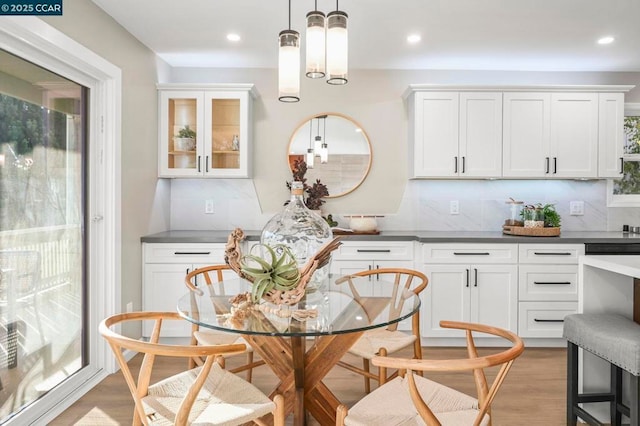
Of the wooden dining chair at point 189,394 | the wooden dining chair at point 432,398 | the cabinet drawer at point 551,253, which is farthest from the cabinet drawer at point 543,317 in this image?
the wooden dining chair at point 189,394

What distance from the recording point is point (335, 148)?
14.1 ft

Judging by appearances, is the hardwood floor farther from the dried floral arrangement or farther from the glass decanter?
the dried floral arrangement

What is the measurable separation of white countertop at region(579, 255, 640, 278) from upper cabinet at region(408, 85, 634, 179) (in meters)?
1.66

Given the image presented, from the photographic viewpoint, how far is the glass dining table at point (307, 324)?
5.18 feet

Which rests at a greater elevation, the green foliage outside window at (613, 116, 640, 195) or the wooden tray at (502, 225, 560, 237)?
the green foliage outside window at (613, 116, 640, 195)

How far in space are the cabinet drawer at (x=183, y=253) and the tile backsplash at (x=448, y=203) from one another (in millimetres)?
676

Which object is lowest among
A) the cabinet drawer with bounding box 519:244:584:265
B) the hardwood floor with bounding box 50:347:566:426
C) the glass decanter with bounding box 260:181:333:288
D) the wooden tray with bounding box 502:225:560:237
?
the hardwood floor with bounding box 50:347:566:426

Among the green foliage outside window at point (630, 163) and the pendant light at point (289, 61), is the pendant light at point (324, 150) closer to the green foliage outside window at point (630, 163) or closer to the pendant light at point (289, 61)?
the pendant light at point (289, 61)

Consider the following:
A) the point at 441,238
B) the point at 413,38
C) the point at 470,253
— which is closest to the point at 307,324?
the point at 441,238

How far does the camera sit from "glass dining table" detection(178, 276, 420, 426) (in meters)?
1.58

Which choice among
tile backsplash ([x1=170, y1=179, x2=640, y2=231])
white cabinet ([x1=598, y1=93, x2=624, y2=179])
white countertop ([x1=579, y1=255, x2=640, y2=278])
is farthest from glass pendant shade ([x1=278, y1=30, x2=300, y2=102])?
white cabinet ([x1=598, y1=93, x2=624, y2=179])

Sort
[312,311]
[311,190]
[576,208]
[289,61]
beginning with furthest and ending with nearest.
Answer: [576,208] → [311,190] → [289,61] → [312,311]

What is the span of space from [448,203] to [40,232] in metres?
3.31

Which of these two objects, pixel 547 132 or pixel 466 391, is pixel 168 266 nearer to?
pixel 466 391
